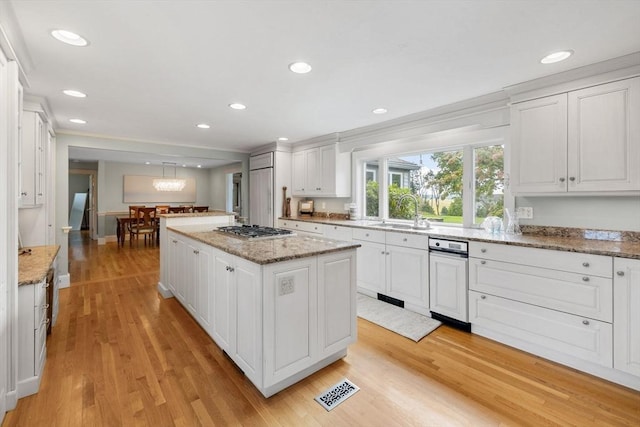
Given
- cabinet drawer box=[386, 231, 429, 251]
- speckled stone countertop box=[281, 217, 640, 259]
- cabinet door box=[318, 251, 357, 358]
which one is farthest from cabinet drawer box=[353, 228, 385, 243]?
cabinet door box=[318, 251, 357, 358]

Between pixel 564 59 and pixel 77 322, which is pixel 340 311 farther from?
pixel 77 322

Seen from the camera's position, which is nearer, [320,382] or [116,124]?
[320,382]

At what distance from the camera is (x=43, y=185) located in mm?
3133

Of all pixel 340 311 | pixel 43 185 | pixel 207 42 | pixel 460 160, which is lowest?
pixel 340 311

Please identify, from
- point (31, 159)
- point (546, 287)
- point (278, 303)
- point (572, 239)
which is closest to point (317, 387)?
point (278, 303)

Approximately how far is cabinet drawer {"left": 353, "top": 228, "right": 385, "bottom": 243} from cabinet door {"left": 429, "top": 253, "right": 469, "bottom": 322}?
2.12 feet

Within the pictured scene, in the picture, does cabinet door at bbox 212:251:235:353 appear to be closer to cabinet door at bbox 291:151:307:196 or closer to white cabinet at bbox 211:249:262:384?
white cabinet at bbox 211:249:262:384

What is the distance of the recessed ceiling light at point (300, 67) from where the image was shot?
2175 mm

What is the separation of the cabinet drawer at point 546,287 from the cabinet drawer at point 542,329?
0.20 feet

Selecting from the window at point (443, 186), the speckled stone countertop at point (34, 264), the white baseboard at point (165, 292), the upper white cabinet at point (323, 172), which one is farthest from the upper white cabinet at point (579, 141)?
the white baseboard at point (165, 292)

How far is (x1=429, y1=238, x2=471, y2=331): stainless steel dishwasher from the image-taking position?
8.71ft

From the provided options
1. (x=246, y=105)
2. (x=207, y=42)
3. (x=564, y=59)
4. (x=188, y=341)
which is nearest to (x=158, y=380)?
(x=188, y=341)

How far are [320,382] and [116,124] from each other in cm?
411

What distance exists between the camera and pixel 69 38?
1824 mm
